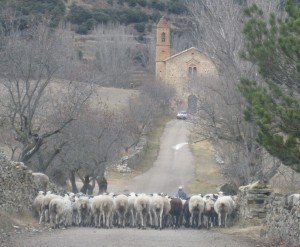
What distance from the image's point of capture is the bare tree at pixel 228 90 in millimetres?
31672

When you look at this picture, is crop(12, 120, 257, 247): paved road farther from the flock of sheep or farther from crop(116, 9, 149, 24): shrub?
crop(116, 9, 149, 24): shrub

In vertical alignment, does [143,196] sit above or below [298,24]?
below

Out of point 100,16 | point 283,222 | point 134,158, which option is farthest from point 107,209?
point 100,16

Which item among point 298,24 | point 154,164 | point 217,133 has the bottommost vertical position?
point 154,164

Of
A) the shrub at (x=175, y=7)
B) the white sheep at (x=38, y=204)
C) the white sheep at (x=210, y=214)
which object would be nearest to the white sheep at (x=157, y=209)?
the white sheep at (x=210, y=214)

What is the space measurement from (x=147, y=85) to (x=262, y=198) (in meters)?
62.6

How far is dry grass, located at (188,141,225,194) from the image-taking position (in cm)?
5022

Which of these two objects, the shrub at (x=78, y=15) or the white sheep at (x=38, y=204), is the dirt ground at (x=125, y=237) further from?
the shrub at (x=78, y=15)

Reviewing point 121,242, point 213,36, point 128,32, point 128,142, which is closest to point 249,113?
point 121,242

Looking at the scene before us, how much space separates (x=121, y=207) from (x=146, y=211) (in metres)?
0.79

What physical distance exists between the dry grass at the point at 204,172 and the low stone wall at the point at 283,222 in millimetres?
24619

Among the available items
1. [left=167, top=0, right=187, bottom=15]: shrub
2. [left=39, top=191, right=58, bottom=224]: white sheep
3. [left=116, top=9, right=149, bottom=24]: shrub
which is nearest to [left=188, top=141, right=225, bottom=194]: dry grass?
[left=39, top=191, right=58, bottom=224]: white sheep

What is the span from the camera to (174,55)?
107m

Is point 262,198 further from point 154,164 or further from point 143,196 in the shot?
point 154,164
